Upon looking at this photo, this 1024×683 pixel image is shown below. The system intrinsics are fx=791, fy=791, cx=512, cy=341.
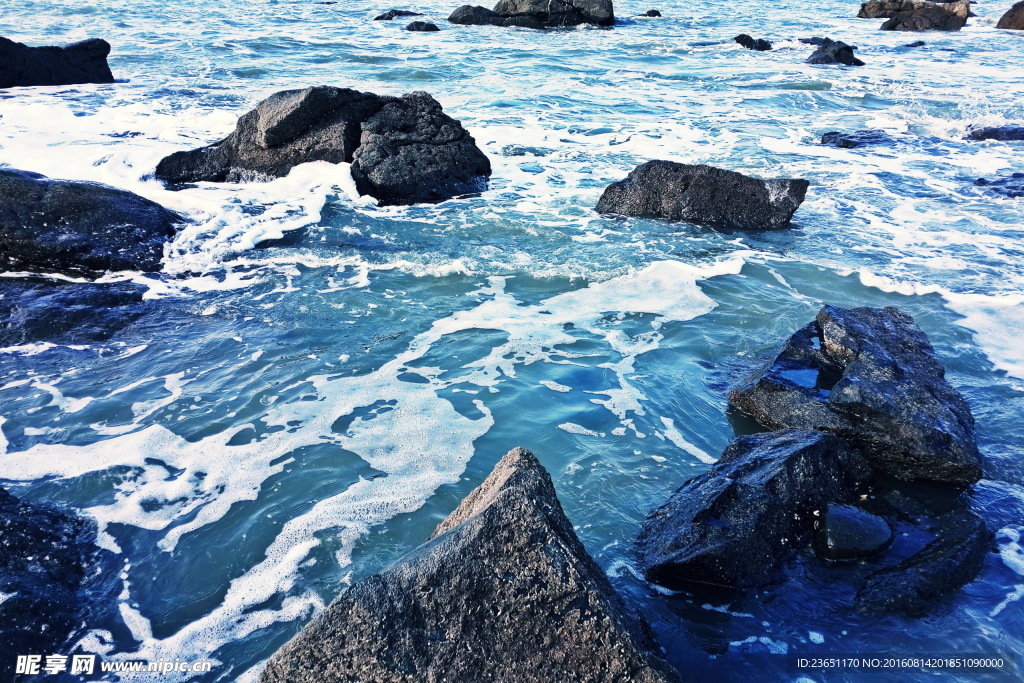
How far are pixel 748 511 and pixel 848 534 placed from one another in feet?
1.69

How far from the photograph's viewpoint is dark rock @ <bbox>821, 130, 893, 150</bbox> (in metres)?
11.8

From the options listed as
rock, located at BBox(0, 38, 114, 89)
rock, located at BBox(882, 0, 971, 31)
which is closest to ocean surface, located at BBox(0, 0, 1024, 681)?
rock, located at BBox(0, 38, 114, 89)

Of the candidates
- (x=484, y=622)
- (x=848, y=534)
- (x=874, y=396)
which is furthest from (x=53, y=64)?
(x=848, y=534)

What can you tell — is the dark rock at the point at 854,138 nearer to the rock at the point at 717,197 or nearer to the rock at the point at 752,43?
the rock at the point at 717,197

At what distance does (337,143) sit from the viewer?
940cm

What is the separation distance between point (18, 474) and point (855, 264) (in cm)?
698

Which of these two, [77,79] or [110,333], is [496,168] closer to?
[110,333]

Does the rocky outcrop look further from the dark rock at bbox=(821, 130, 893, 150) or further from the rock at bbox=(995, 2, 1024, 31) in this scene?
the rock at bbox=(995, 2, 1024, 31)

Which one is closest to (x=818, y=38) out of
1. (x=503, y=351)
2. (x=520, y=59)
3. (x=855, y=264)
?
(x=520, y=59)

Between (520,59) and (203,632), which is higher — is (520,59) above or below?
above

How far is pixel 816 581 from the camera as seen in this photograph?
11.9 feet

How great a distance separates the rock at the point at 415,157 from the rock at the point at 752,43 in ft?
48.9

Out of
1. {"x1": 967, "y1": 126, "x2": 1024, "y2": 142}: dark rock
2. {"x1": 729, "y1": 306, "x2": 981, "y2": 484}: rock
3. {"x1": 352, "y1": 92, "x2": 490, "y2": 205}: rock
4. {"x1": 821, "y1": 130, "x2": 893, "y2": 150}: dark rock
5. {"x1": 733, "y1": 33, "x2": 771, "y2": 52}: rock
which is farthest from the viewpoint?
{"x1": 733, "y1": 33, "x2": 771, "y2": 52}: rock

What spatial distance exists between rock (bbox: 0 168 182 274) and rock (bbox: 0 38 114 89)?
7762mm
